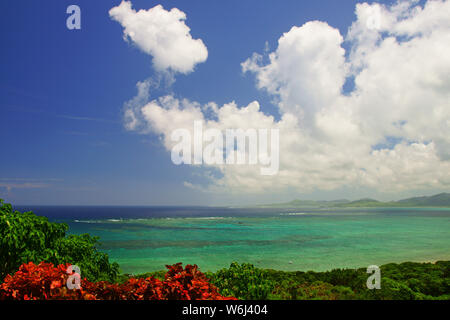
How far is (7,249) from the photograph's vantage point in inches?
246

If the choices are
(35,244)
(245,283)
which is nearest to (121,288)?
A: (245,283)

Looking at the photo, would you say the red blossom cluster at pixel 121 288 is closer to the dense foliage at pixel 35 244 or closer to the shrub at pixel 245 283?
the shrub at pixel 245 283

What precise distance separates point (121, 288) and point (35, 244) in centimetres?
433

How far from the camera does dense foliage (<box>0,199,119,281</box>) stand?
20.5 ft

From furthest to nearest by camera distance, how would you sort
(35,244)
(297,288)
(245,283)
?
(297,288) → (35,244) → (245,283)

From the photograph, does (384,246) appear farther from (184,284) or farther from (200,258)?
(184,284)

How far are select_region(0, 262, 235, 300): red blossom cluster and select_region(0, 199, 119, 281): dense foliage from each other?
2550mm

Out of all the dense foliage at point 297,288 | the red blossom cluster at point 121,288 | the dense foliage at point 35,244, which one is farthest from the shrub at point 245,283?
the dense foliage at point 35,244

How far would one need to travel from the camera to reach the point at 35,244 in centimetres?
691

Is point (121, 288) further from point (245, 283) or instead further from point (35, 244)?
point (35, 244)

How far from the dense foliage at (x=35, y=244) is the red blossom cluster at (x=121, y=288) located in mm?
2550

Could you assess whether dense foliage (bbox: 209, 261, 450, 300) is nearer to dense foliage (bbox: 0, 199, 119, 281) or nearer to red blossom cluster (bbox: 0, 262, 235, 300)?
red blossom cluster (bbox: 0, 262, 235, 300)

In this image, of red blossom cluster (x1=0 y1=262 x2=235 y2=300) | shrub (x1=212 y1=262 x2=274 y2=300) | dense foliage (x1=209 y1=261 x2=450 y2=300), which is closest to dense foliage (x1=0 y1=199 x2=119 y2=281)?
red blossom cluster (x1=0 y1=262 x2=235 y2=300)
